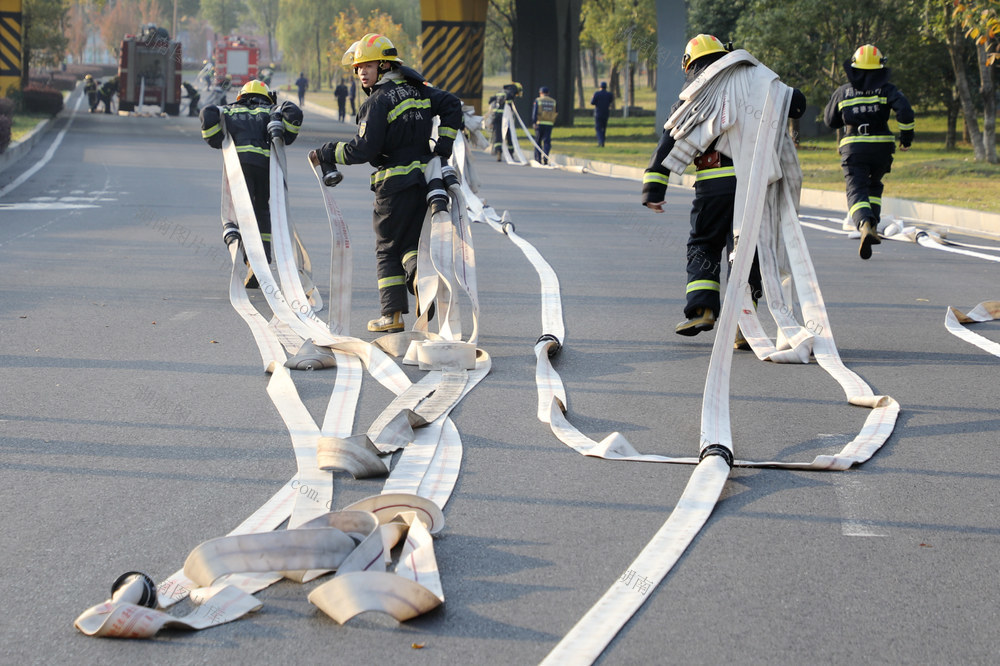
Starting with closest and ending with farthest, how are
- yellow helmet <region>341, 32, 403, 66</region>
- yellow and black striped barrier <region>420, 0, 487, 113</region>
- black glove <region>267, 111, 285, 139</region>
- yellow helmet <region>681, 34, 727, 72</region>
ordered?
yellow helmet <region>681, 34, 727, 72</region>
yellow helmet <region>341, 32, 403, 66</region>
black glove <region>267, 111, 285, 139</region>
yellow and black striped barrier <region>420, 0, 487, 113</region>

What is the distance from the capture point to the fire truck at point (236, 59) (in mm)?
68688

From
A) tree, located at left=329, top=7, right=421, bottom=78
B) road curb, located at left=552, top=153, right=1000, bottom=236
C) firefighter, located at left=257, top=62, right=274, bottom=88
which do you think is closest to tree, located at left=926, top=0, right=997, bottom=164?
road curb, located at left=552, top=153, right=1000, bottom=236

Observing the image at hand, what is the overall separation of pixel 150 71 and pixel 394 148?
45260 mm

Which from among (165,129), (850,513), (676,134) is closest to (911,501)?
(850,513)

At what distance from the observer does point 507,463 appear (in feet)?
18.1

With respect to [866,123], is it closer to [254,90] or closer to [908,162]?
[254,90]

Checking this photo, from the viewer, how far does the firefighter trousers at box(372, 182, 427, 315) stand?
27.7 feet

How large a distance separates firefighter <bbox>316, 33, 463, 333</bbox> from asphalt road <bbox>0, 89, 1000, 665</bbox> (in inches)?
31.2

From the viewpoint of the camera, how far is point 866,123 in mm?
12430

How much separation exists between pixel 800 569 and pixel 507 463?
1611 mm

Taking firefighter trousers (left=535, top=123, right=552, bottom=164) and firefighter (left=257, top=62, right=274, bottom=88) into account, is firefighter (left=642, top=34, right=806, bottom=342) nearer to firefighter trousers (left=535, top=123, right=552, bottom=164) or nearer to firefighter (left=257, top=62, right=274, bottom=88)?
firefighter (left=257, top=62, right=274, bottom=88)

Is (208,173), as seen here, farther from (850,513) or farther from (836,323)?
(850,513)

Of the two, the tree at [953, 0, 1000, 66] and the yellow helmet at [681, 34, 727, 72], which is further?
the tree at [953, 0, 1000, 66]

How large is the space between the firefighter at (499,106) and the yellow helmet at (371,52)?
21584mm
